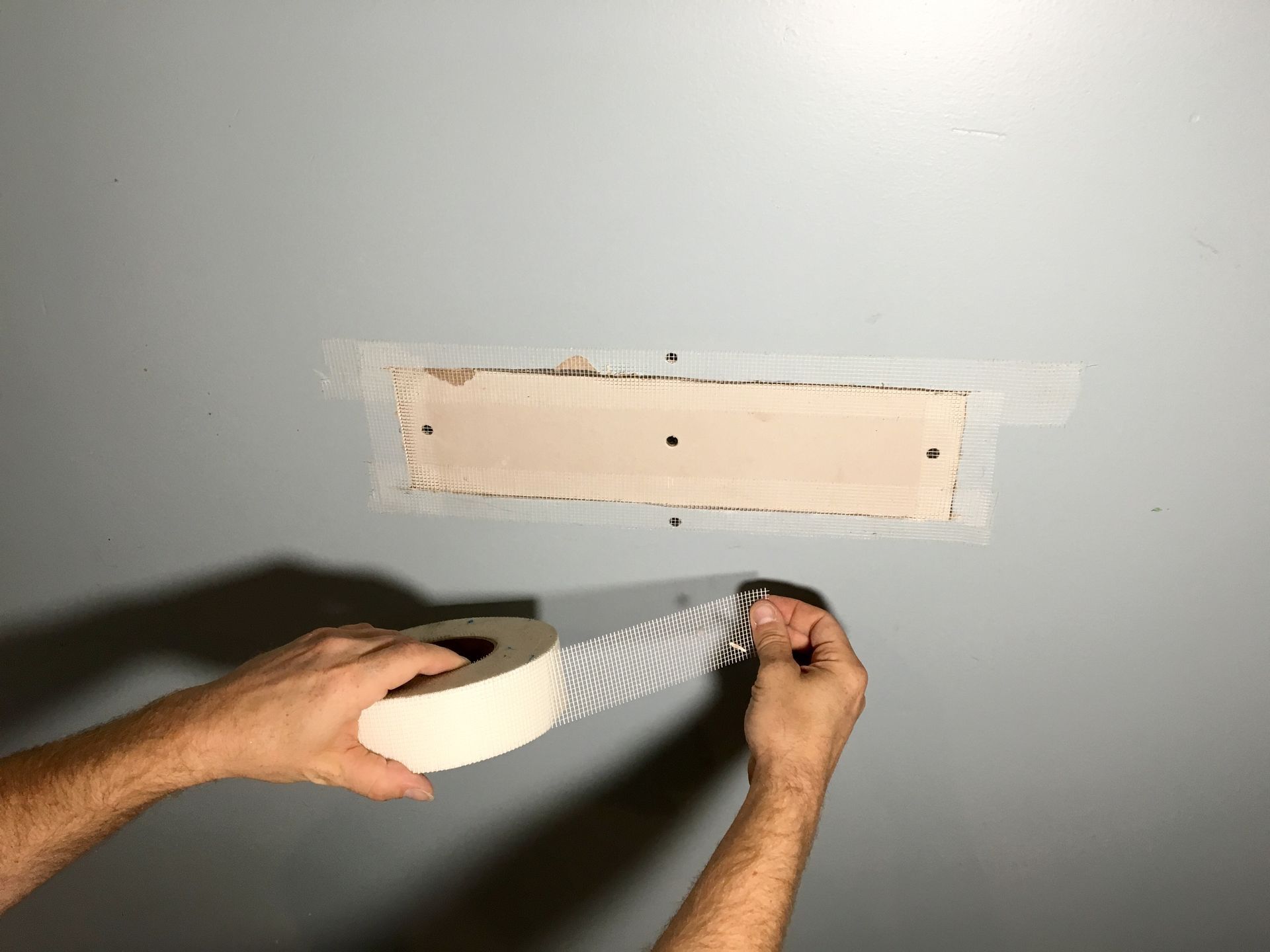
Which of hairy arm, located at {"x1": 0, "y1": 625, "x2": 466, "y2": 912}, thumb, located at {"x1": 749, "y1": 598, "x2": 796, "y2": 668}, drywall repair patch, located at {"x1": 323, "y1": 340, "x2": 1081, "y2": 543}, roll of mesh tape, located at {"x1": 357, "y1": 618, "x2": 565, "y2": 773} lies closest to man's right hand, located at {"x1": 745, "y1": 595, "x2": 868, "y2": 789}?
thumb, located at {"x1": 749, "y1": 598, "x2": 796, "y2": 668}

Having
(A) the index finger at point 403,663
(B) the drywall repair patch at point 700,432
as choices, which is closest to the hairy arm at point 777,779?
(B) the drywall repair patch at point 700,432

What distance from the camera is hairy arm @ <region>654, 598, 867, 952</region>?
0.64 m

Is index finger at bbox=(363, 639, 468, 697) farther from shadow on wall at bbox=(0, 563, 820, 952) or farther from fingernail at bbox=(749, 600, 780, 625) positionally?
fingernail at bbox=(749, 600, 780, 625)

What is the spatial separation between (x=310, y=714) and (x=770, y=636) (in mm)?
521

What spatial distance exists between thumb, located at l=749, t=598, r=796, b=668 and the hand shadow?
4cm

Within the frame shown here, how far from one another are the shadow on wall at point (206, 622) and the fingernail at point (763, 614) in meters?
0.31

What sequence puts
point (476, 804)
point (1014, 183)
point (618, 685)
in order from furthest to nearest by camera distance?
point (476, 804)
point (618, 685)
point (1014, 183)

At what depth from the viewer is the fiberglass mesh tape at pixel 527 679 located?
69cm

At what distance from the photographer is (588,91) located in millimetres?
671

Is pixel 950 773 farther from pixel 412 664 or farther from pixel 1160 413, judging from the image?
pixel 412 664

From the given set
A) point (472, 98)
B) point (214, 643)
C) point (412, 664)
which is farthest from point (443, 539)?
point (472, 98)

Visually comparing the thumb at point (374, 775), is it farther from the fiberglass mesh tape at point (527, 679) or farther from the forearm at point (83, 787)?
the forearm at point (83, 787)

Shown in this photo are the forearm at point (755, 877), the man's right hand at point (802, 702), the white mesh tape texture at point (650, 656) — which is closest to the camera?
the forearm at point (755, 877)

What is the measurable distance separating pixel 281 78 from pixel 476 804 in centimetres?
103
